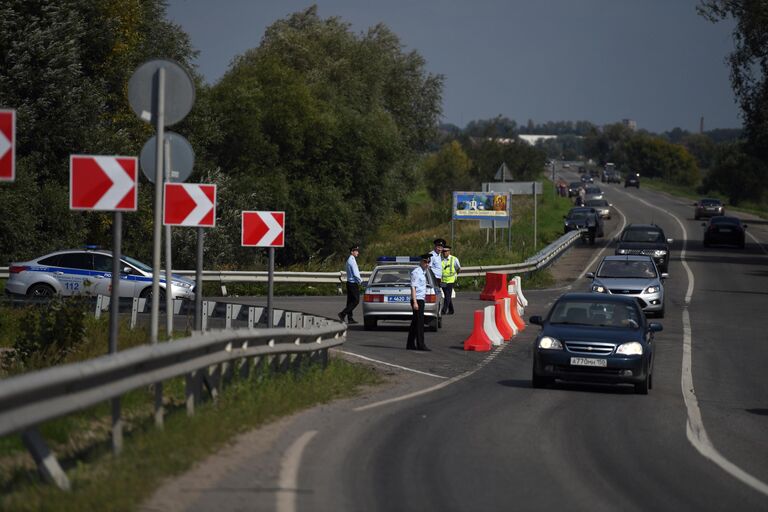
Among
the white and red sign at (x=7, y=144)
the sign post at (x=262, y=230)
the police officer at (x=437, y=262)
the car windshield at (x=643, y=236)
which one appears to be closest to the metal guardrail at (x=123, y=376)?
the white and red sign at (x=7, y=144)

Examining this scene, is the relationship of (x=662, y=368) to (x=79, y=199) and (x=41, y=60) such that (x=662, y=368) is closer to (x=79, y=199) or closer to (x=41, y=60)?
(x=79, y=199)

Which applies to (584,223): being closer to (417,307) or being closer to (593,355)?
(417,307)

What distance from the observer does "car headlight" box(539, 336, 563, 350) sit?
16984 millimetres

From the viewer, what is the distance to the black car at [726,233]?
61719 mm

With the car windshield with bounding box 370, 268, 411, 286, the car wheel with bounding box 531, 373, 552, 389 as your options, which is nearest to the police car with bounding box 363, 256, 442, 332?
the car windshield with bounding box 370, 268, 411, 286

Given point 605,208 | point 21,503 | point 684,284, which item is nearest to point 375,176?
point 684,284

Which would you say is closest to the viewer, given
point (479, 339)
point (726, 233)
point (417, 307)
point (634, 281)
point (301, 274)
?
point (417, 307)

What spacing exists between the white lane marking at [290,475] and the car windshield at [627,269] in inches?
863

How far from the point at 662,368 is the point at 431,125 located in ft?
204

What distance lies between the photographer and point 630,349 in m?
16.9

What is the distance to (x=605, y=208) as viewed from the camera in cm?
8650

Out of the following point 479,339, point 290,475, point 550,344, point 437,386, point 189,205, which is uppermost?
point 189,205

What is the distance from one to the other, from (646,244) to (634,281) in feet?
45.7

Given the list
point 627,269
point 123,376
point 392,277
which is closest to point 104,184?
point 123,376
